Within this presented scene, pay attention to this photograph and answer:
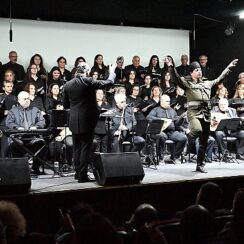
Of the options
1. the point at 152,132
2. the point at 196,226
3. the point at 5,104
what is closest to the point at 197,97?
the point at 152,132

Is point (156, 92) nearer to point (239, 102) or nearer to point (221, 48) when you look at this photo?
point (239, 102)

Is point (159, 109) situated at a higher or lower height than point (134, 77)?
lower

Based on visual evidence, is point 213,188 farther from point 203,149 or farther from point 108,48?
point 108,48

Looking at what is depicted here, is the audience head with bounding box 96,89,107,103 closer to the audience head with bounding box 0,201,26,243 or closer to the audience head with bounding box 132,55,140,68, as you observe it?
the audience head with bounding box 132,55,140,68

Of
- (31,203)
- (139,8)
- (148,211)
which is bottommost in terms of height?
(31,203)

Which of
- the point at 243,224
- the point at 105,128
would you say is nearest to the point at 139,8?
the point at 105,128

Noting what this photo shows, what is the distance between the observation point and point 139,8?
1192 cm

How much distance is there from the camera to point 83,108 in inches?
264

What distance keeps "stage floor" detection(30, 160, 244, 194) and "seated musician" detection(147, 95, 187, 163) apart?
74 cm

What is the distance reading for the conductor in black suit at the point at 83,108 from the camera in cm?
669

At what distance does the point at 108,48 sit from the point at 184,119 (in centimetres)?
402

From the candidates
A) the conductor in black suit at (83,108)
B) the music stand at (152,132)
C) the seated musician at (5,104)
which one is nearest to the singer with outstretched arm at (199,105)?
the music stand at (152,132)

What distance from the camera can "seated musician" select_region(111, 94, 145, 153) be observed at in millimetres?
9148

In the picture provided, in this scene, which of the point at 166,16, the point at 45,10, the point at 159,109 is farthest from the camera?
the point at 166,16
